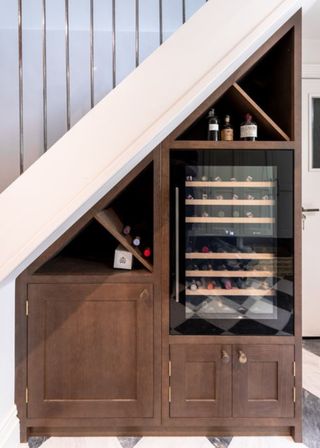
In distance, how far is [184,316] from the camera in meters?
1.65

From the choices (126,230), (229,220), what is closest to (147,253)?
(126,230)

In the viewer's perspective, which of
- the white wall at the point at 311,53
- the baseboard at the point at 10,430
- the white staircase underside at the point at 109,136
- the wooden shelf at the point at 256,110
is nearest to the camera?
the white staircase underside at the point at 109,136

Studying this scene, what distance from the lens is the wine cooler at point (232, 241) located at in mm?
1629

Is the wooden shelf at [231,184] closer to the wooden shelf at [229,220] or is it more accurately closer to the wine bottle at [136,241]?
the wooden shelf at [229,220]

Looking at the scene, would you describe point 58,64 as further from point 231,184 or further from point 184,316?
point 184,316

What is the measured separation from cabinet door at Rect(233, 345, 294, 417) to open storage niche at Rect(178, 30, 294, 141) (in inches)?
40.6

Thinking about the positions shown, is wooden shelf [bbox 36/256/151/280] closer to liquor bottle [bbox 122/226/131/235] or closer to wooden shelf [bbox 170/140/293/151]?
liquor bottle [bbox 122/226/131/235]

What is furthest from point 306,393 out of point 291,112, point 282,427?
point 291,112

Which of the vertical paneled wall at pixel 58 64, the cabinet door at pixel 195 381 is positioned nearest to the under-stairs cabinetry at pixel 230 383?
the cabinet door at pixel 195 381

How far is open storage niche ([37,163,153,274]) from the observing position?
1.68 meters

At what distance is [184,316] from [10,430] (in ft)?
3.06

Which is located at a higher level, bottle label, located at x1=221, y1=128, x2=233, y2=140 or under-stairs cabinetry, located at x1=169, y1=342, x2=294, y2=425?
bottle label, located at x1=221, y1=128, x2=233, y2=140

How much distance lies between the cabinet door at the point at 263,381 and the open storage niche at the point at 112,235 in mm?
649

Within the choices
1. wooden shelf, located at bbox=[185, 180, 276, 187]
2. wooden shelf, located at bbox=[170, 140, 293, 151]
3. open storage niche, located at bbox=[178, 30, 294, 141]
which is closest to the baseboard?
wooden shelf, located at bbox=[185, 180, 276, 187]
